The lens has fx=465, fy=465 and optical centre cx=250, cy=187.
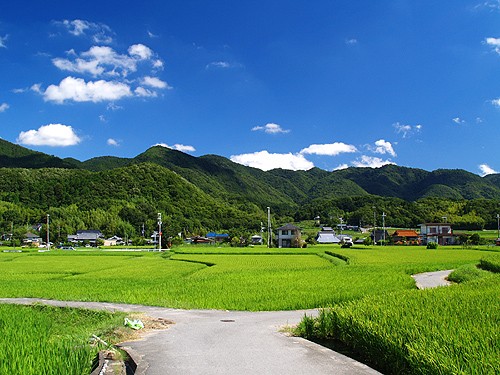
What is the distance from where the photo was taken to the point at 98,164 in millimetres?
158250

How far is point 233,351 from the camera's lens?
7.60m

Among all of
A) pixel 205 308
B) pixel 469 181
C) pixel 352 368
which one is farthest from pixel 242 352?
pixel 469 181

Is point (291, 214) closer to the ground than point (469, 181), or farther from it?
closer to the ground

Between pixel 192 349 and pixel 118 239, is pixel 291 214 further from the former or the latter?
pixel 192 349

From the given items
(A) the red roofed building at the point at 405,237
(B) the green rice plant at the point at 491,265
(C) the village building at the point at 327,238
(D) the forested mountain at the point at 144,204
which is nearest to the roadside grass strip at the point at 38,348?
(B) the green rice plant at the point at 491,265

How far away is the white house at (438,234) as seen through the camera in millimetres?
76250

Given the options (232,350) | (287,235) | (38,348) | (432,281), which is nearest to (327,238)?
(287,235)

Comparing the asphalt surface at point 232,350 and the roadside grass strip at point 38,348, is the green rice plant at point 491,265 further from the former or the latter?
the roadside grass strip at point 38,348

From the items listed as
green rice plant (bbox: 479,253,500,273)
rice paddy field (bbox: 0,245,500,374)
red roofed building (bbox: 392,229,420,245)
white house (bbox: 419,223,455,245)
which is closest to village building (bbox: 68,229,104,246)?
red roofed building (bbox: 392,229,420,245)

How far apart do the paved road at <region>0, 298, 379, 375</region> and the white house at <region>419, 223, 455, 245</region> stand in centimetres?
7191

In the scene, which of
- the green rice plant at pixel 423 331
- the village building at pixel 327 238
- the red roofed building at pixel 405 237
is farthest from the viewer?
the village building at pixel 327 238

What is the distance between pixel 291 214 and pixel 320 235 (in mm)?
50890

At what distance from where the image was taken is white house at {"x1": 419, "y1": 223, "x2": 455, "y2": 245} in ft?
250

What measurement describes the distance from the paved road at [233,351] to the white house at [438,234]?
7191 centimetres
